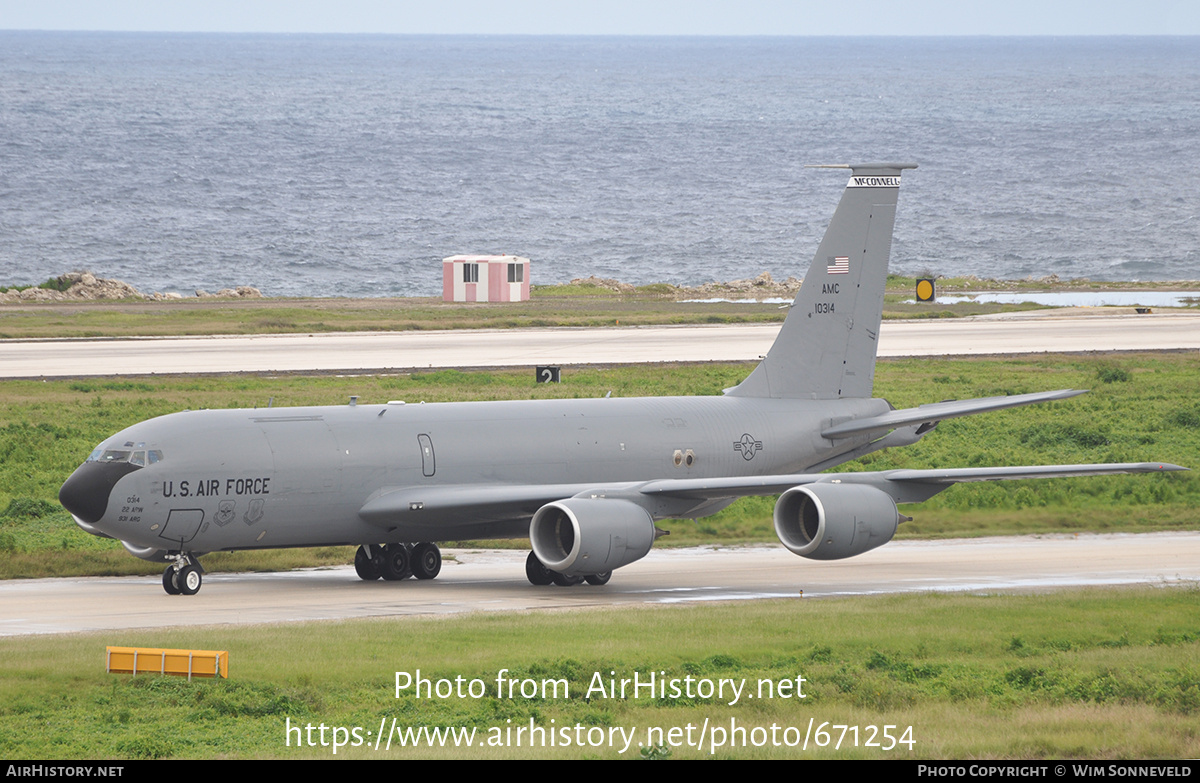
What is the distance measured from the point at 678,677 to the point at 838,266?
20.0 metres

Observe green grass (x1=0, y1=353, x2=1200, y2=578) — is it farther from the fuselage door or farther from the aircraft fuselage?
the fuselage door

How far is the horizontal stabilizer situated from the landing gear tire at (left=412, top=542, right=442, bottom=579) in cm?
1044

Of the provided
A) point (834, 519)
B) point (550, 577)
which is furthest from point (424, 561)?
point (834, 519)

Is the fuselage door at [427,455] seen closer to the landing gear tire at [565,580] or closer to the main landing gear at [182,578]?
the landing gear tire at [565,580]

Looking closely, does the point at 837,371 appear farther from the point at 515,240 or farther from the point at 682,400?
the point at 515,240

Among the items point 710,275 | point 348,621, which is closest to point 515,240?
point 710,275

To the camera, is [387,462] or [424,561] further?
[424,561]

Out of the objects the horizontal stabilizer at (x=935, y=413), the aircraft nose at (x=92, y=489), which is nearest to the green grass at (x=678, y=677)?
the aircraft nose at (x=92, y=489)

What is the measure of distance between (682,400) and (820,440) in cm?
374

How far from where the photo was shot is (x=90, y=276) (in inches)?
4407

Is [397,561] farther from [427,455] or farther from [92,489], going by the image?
[92,489]

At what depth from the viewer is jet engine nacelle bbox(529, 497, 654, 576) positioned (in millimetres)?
29609

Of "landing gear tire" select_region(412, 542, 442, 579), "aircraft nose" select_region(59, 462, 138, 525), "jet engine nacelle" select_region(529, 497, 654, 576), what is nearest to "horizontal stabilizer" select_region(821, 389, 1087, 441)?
"jet engine nacelle" select_region(529, 497, 654, 576)

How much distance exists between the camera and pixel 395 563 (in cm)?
3366
